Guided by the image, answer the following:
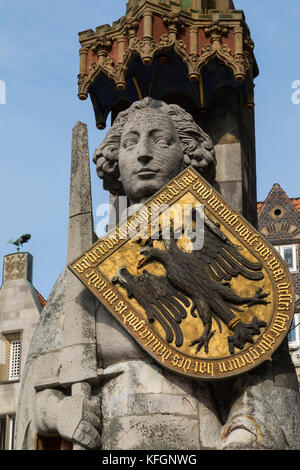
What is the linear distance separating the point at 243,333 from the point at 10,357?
36.0 feet

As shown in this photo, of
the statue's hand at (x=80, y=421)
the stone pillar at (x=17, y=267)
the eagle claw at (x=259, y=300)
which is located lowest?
the statue's hand at (x=80, y=421)

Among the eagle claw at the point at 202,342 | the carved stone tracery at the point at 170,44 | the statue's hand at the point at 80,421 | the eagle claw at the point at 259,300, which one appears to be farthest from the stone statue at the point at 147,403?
the carved stone tracery at the point at 170,44

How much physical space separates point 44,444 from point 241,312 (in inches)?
73.1

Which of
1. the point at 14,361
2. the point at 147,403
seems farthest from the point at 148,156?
the point at 14,361

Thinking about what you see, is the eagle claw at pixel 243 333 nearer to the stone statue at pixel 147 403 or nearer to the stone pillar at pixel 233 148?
the stone statue at pixel 147 403

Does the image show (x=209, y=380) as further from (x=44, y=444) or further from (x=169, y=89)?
(x=169, y=89)

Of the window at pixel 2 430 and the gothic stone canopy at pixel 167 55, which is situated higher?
the gothic stone canopy at pixel 167 55

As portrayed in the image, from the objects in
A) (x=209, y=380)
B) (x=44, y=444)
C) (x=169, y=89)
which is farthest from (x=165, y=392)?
(x=169, y=89)

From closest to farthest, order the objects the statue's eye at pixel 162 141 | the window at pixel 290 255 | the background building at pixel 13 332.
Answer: the statue's eye at pixel 162 141
the background building at pixel 13 332
the window at pixel 290 255

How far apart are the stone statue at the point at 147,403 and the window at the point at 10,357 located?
9454 millimetres

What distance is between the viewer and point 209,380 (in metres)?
10.2

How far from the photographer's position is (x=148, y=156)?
1110 cm

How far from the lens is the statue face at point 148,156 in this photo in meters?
11.1

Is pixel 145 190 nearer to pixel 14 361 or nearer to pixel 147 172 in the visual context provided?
pixel 147 172
